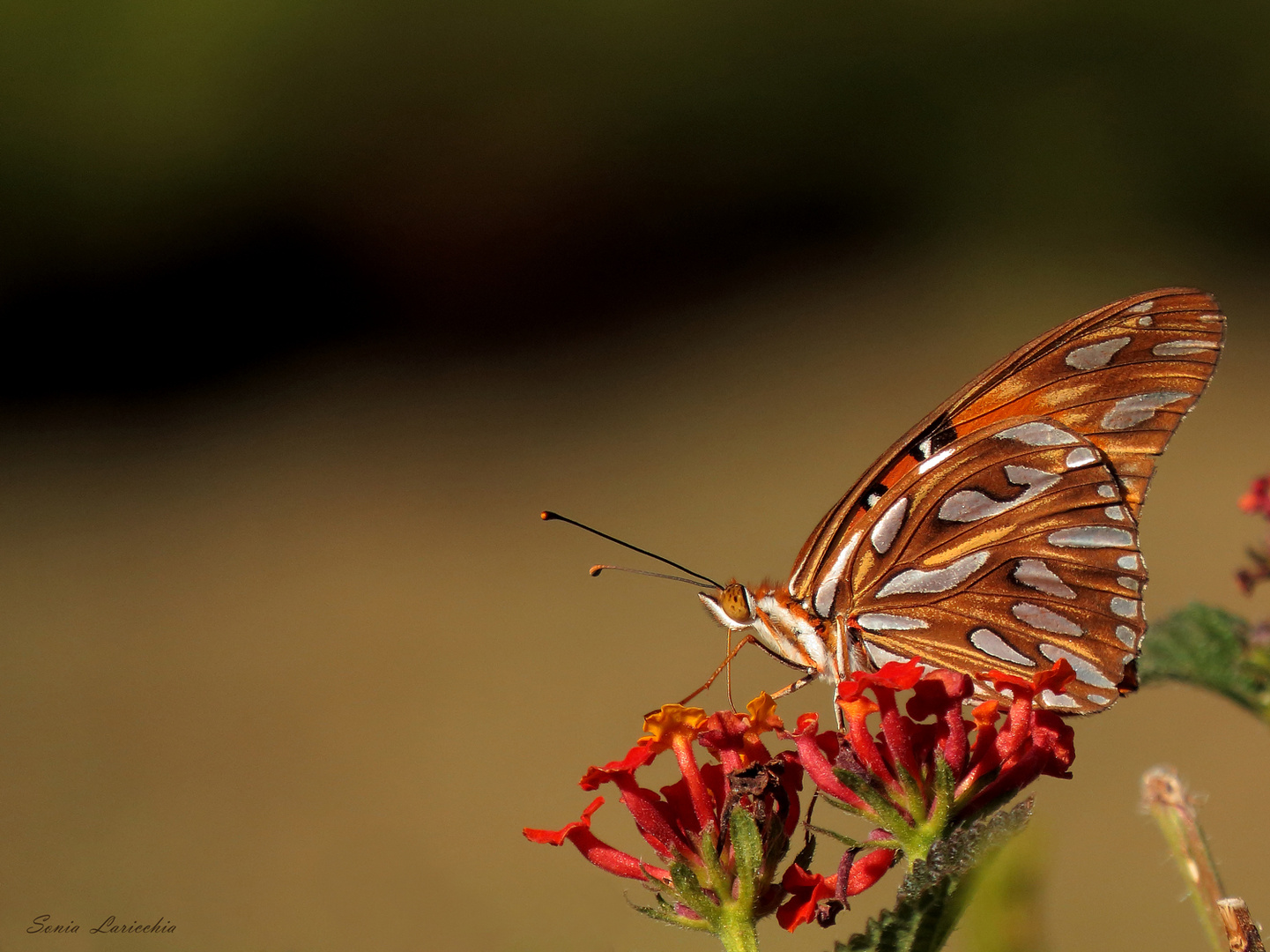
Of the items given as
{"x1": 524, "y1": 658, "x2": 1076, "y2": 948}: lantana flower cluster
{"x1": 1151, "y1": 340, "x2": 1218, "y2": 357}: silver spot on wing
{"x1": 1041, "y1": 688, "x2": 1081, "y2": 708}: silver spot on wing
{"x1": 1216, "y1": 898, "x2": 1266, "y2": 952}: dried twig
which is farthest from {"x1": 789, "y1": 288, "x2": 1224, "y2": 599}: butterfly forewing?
{"x1": 1216, "y1": 898, "x2": 1266, "y2": 952}: dried twig

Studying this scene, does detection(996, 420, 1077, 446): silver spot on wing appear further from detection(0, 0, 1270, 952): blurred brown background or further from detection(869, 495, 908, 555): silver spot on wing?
detection(0, 0, 1270, 952): blurred brown background

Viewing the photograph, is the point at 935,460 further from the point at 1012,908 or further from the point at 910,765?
the point at 1012,908

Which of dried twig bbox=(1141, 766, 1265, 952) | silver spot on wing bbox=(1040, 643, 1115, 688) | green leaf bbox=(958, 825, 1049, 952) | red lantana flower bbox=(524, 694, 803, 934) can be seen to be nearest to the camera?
green leaf bbox=(958, 825, 1049, 952)

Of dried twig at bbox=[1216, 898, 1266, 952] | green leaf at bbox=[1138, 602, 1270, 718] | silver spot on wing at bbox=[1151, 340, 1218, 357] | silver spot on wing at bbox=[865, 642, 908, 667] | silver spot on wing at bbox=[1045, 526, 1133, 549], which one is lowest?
dried twig at bbox=[1216, 898, 1266, 952]

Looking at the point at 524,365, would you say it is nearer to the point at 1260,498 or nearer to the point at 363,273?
the point at 363,273

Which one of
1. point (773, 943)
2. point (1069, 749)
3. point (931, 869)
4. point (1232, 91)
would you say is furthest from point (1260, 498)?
point (1232, 91)

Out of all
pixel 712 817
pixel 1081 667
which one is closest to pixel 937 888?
pixel 712 817
